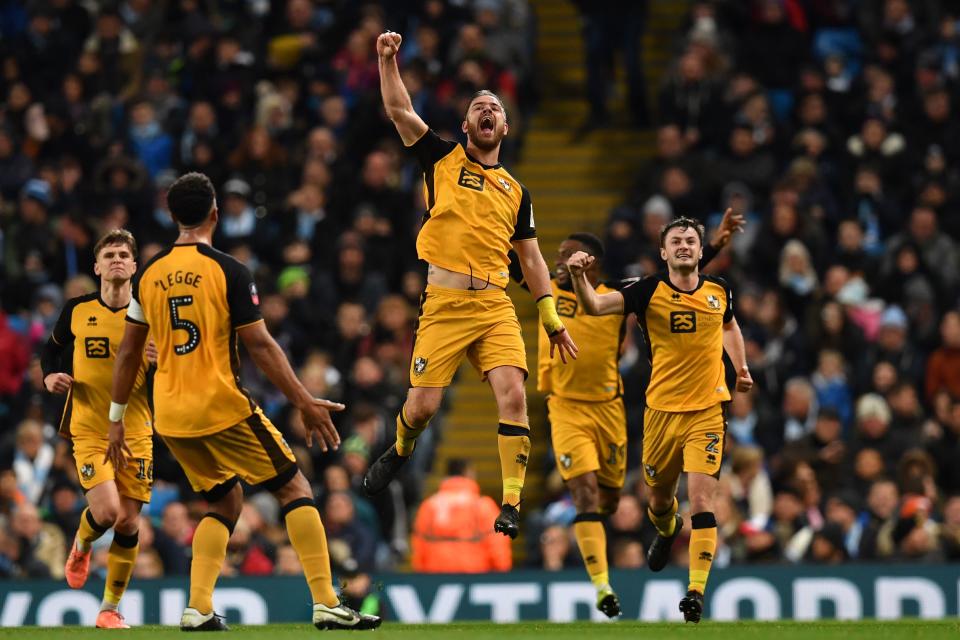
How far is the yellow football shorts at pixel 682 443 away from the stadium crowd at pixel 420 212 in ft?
13.0

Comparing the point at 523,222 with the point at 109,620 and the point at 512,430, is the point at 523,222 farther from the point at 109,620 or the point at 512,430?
the point at 109,620

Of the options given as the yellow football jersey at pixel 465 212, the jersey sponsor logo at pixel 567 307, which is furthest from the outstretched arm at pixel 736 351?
the yellow football jersey at pixel 465 212

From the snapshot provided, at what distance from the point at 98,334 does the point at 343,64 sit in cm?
1107

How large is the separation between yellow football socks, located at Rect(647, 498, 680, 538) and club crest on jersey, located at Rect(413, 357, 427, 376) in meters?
2.59

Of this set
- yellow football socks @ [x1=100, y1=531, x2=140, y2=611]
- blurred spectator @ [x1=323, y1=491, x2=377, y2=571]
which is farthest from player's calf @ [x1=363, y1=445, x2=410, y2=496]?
blurred spectator @ [x1=323, y1=491, x2=377, y2=571]

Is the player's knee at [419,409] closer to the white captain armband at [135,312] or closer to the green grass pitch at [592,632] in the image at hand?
the green grass pitch at [592,632]

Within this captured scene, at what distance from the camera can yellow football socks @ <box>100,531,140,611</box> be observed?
14.0m

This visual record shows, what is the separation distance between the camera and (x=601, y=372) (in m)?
14.8

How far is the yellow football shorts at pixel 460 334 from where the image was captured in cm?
1298

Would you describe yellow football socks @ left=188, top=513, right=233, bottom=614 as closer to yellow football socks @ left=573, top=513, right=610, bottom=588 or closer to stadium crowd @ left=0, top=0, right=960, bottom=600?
yellow football socks @ left=573, top=513, right=610, bottom=588

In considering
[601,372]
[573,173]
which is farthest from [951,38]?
[601,372]

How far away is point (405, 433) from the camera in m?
13.4

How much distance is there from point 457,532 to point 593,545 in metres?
3.71

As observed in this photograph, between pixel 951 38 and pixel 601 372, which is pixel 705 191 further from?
pixel 601 372
